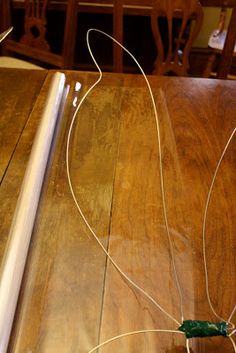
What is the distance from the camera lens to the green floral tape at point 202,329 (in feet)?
1.68

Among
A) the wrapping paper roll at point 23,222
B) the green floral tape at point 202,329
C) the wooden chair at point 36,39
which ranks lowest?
the green floral tape at point 202,329

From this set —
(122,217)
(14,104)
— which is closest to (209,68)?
(14,104)

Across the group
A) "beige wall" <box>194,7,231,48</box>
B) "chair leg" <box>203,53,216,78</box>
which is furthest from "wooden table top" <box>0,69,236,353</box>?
"beige wall" <box>194,7,231,48</box>

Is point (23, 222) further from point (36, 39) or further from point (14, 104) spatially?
point (36, 39)

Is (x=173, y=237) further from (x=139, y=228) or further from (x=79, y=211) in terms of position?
(x=79, y=211)

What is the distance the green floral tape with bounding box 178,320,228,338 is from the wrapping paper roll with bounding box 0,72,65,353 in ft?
0.81

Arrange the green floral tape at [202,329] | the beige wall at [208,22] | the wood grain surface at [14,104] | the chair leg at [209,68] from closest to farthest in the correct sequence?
the green floral tape at [202,329] → the wood grain surface at [14,104] → the chair leg at [209,68] → the beige wall at [208,22]

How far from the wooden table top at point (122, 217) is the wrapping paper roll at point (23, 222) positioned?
0.02 metres

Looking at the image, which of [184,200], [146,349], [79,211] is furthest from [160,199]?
[146,349]

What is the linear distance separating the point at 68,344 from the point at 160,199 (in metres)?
0.33

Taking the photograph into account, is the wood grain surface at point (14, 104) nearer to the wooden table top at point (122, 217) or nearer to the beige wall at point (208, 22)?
the wooden table top at point (122, 217)

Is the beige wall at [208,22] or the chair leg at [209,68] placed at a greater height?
the beige wall at [208,22]

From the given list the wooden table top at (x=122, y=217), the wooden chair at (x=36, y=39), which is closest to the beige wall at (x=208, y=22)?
the wooden chair at (x=36, y=39)

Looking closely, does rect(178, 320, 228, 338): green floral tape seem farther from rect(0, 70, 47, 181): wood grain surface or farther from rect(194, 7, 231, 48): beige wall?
rect(194, 7, 231, 48): beige wall
